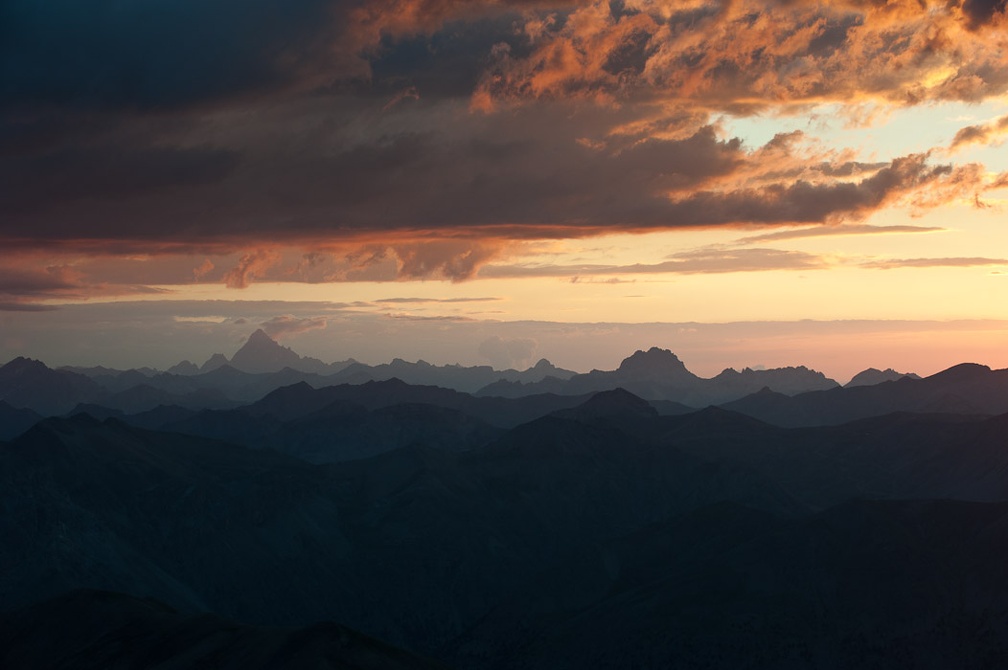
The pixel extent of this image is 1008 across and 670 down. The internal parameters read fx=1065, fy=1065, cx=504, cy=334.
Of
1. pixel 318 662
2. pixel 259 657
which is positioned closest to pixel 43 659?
pixel 259 657

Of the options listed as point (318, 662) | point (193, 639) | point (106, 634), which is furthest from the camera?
point (106, 634)

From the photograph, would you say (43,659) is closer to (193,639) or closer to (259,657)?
(193,639)

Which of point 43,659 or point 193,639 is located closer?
point 193,639

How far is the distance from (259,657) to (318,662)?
1196cm

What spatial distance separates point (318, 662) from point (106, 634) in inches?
2177

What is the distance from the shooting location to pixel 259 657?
559 feet

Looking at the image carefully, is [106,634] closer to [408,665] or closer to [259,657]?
[259,657]

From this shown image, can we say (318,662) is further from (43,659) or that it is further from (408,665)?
(43,659)

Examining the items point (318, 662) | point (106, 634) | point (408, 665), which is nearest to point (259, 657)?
point (318, 662)

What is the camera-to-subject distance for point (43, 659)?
648ft

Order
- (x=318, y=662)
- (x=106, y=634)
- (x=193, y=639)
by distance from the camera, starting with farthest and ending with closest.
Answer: (x=106, y=634), (x=193, y=639), (x=318, y=662)

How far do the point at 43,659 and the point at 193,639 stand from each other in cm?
3697

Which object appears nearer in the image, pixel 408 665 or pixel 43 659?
pixel 408 665

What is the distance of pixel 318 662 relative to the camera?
165m
